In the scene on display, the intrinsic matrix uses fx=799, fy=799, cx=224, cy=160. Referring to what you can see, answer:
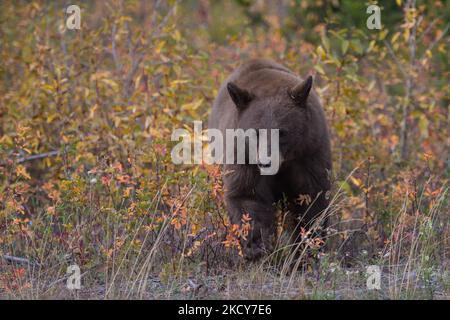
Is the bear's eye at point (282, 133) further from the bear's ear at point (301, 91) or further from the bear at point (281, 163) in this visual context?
the bear's ear at point (301, 91)

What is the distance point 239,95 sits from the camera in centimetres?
544

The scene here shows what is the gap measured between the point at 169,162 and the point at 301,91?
3.66 ft

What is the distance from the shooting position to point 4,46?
859cm

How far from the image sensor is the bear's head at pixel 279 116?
5.25 m

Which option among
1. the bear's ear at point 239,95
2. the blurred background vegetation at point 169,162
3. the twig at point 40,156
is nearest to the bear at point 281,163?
the bear's ear at point 239,95

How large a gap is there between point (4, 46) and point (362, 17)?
4101 mm

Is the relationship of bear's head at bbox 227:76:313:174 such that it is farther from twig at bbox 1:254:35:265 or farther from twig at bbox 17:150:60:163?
twig at bbox 17:150:60:163

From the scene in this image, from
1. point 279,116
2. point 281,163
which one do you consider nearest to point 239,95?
point 279,116

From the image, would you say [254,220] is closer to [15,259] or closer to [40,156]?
[15,259]

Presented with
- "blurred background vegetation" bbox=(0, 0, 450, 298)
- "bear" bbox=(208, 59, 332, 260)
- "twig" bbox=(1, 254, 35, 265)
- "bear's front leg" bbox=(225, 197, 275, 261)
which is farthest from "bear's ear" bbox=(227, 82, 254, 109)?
"twig" bbox=(1, 254, 35, 265)

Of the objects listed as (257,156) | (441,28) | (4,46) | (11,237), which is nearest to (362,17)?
(441,28)

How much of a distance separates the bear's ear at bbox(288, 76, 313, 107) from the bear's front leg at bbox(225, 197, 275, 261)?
78 centimetres

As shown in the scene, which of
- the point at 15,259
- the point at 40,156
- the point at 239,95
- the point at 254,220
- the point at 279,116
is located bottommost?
the point at 15,259

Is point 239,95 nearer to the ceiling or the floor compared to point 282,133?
nearer to the ceiling
